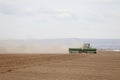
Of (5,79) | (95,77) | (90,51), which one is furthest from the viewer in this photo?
(90,51)

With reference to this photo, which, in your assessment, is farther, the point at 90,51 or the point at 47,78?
the point at 90,51

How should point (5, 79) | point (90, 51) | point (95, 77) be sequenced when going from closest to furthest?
point (5, 79), point (95, 77), point (90, 51)

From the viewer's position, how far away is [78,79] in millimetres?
19891

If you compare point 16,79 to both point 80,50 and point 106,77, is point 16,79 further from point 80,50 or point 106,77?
point 80,50

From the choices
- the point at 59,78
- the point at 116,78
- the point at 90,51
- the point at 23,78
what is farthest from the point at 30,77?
the point at 90,51

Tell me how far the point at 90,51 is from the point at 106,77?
37.7 m

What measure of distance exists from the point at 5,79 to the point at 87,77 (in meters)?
5.23

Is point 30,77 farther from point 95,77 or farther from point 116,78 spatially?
point 116,78

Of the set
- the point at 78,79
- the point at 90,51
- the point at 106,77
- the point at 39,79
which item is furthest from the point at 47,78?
the point at 90,51

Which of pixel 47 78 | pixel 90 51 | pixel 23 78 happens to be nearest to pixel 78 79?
pixel 47 78

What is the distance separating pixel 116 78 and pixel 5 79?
22.5 ft

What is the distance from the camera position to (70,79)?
1981 centimetres

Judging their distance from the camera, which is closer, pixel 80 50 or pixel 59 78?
pixel 59 78

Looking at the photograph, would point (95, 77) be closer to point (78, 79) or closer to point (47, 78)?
point (78, 79)
